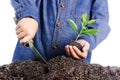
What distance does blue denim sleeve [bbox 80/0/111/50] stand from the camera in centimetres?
76

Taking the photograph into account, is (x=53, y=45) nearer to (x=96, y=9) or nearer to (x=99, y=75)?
(x=96, y=9)

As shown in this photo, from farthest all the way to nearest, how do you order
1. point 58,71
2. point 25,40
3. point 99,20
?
1. point 99,20
2. point 25,40
3. point 58,71

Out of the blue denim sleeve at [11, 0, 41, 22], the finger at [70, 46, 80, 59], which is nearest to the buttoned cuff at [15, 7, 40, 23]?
the blue denim sleeve at [11, 0, 41, 22]

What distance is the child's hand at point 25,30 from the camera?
63cm

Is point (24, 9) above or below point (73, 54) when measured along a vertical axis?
above

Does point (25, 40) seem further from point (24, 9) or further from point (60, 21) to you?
point (60, 21)

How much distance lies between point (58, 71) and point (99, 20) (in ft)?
0.99

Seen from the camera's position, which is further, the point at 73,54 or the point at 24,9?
the point at 24,9

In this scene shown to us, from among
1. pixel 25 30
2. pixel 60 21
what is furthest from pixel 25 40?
pixel 60 21

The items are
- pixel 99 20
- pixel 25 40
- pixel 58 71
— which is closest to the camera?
pixel 58 71

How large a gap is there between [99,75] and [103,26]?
277 millimetres

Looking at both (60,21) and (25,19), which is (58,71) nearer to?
(25,19)

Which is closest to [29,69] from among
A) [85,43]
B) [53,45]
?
[85,43]

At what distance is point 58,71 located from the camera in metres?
0.51
